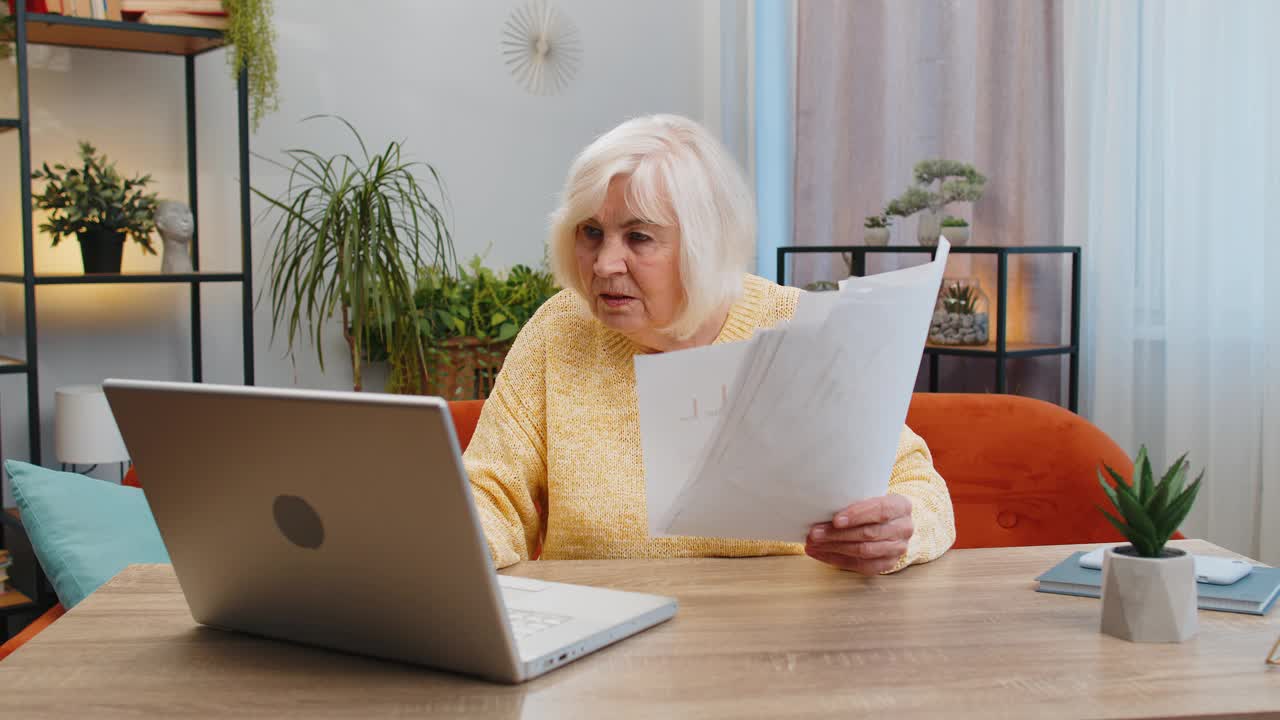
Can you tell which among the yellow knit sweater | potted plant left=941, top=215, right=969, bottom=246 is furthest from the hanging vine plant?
the yellow knit sweater

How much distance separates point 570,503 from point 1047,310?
7.48ft

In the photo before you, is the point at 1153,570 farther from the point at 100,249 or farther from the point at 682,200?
the point at 100,249

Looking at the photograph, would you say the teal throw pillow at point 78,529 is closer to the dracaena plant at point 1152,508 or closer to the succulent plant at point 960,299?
the dracaena plant at point 1152,508

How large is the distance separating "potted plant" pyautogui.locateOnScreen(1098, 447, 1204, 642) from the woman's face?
73 cm

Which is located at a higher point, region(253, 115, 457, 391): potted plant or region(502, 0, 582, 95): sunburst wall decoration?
region(502, 0, 582, 95): sunburst wall decoration

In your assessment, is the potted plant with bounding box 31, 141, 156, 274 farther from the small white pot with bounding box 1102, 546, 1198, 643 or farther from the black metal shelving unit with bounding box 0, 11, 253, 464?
the small white pot with bounding box 1102, 546, 1198, 643

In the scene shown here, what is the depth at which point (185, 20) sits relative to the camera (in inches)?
138

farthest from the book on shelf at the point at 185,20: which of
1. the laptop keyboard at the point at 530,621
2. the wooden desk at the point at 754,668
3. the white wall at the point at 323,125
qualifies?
the laptop keyboard at the point at 530,621

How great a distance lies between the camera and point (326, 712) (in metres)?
0.92

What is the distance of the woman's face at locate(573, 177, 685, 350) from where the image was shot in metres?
1.65

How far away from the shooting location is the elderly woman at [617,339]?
1622mm

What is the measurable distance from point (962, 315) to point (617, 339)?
2.00 m

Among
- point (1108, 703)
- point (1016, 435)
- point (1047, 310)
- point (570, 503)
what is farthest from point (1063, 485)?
point (1047, 310)

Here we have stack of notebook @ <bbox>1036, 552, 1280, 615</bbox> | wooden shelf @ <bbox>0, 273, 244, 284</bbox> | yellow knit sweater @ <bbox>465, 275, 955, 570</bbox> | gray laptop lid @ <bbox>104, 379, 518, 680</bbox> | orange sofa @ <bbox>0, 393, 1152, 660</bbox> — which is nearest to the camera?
gray laptop lid @ <bbox>104, 379, 518, 680</bbox>
